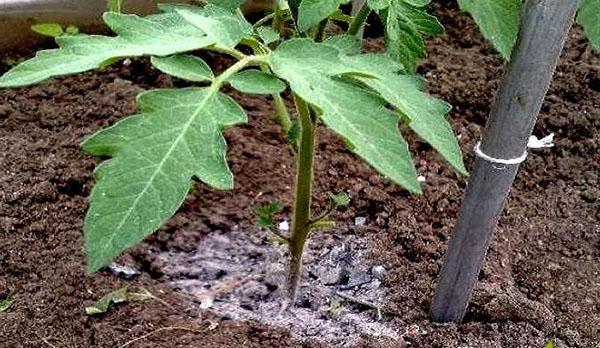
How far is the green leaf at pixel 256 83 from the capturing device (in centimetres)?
86

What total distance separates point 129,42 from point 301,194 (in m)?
0.37

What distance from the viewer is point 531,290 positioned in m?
1.42

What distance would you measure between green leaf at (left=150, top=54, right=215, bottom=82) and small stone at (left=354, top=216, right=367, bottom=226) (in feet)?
2.26

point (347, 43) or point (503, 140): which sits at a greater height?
point (347, 43)

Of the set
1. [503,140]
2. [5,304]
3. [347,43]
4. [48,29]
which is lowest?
[5,304]

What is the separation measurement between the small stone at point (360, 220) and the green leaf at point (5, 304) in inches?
23.1

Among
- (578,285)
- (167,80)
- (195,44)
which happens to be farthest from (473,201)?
(167,80)

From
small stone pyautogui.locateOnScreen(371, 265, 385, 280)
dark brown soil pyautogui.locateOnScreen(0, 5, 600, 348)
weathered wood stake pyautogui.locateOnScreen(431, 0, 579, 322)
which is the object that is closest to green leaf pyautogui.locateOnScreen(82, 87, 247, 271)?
weathered wood stake pyautogui.locateOnScreen(431, 0, 579, 322)

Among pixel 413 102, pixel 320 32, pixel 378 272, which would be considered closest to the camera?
pixel 413 102

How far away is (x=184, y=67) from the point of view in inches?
34.1

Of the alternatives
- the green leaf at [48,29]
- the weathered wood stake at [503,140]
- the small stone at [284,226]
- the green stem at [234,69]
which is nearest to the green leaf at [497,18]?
the weathered wood stake at [503,140]

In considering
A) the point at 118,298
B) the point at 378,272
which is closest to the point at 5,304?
the point at 118,298

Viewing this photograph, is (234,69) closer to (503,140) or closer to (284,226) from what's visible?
(503,140)

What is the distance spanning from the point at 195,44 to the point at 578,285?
877mm
